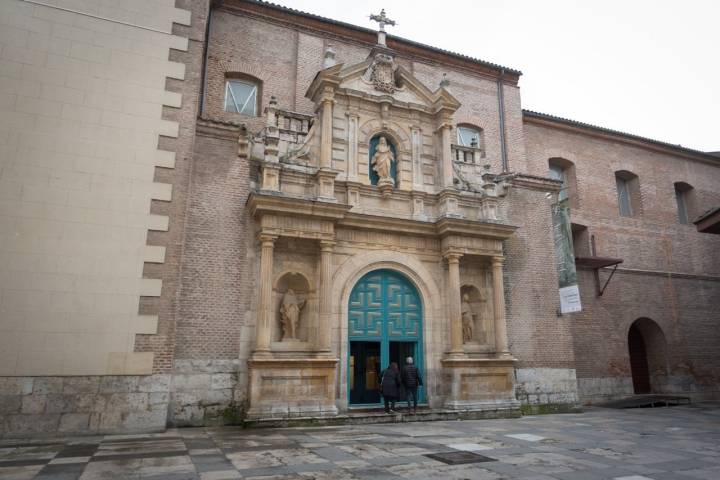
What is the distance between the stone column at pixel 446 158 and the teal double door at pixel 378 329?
339cm

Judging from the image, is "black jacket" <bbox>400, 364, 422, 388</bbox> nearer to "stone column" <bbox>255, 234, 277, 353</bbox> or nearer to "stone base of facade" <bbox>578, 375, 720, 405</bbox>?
"stone column" <bbox>255, 234, 277, 353</bbox>

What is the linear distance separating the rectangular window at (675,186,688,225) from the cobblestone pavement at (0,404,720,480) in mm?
15861

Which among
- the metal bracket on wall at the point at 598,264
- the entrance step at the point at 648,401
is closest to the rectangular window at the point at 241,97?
the metal bracket on wall at the point at 598,264

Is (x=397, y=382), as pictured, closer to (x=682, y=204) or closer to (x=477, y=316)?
(x=477, y=316)

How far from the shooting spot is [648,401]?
708 inches

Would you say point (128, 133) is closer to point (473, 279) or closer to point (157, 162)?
point (157, 162)

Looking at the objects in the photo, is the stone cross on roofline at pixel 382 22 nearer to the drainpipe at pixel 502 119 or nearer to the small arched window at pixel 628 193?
the drainpipe at pixel 502 119

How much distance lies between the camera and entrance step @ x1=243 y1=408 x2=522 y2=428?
1159 centimetres

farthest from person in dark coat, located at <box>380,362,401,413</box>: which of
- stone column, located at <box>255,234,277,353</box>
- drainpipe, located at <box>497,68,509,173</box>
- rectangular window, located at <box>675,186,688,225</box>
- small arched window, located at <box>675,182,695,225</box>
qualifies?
small arched window, located at <box>675,182,695,225</box>

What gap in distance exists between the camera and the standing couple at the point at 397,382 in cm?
1294

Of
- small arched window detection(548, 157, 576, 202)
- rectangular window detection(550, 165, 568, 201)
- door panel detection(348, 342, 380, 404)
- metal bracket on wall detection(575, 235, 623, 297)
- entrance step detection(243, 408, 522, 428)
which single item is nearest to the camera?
entrance step detection(243, 408, 522, 428)

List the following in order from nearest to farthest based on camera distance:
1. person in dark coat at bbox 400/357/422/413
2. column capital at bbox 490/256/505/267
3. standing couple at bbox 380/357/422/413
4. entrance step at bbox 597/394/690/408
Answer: standing couple at bbox 380/357/422/413 < person in dark coat at bbox 400/357/422/413 < column capital at bbox 490/256/505/267 < entrance step at bbox 597/394/690/408

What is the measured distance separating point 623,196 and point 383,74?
1439cm

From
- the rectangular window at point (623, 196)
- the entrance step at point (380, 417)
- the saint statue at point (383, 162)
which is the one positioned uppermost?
the rectangular window at point (623, 196)
